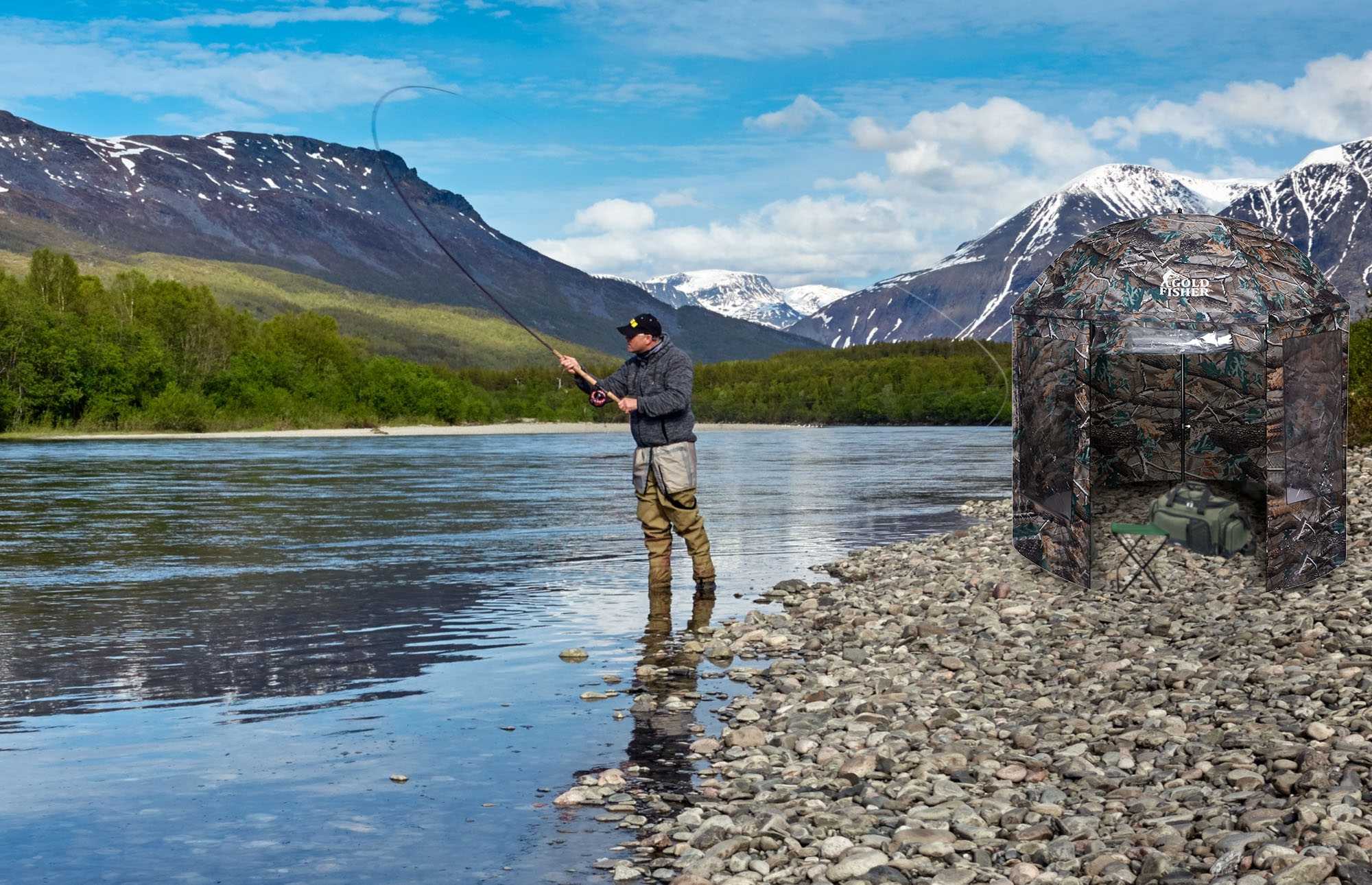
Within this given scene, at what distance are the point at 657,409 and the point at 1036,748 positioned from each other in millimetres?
5832

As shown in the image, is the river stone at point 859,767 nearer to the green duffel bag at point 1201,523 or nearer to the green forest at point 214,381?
the green duffel bag at point 1201,523

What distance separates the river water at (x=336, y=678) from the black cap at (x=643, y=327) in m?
2.63

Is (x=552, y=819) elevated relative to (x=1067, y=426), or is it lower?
lower

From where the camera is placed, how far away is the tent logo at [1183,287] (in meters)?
13.0

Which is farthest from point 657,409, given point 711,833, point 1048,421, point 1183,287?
point 711,833

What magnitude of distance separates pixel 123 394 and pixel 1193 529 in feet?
328

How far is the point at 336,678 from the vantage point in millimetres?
10070

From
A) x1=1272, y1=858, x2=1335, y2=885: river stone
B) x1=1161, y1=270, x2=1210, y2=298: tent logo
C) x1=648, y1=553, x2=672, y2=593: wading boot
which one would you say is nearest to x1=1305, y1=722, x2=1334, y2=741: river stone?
x1=1272, y1=858, x2=1335, y2=885: river stone

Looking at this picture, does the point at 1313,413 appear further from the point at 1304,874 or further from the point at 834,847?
the point at 834,847

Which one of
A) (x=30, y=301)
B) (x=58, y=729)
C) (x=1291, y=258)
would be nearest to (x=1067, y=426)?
(x=1291, y=258)

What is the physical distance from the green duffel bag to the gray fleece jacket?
4771mm

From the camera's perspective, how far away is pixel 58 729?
330 inches

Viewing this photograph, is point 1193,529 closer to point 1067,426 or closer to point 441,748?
point 1067,426

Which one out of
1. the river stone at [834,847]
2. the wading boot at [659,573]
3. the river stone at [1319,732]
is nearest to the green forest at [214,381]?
the wading boot at [659,573]
